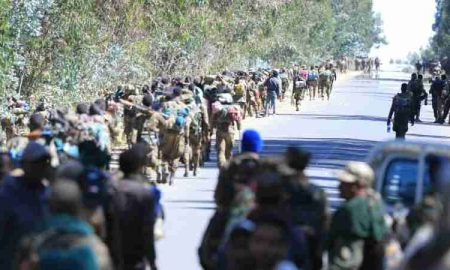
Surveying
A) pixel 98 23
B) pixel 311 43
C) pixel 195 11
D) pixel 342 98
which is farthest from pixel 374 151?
pixel 311 43

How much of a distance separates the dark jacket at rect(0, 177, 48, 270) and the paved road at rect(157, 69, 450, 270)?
3.61 m

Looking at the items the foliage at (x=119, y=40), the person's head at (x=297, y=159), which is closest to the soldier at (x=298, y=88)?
the foliage at (x=119, y=40)

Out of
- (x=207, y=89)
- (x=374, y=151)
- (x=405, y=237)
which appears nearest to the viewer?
(x=405, y=237)

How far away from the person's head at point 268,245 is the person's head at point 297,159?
3576 millimetres

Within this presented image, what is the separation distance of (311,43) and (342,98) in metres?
19.9

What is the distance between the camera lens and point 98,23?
114 ft

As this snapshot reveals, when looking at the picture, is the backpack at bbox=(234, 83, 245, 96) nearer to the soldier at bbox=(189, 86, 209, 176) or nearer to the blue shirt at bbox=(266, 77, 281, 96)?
the blue shirt at bbox=(266, 77, 281, 96)

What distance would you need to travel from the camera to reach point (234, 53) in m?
56.6

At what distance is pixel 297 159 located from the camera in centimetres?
1007

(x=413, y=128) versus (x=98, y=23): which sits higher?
(x=98, y=23)

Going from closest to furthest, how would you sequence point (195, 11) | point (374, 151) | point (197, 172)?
point (374, 151) → point (197, 172) → point (195, 11)

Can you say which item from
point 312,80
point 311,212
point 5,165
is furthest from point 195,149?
point 312,80

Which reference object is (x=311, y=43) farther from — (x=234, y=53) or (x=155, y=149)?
(x=155, y=149)

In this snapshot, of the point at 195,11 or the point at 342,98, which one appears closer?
the point at 195,11
